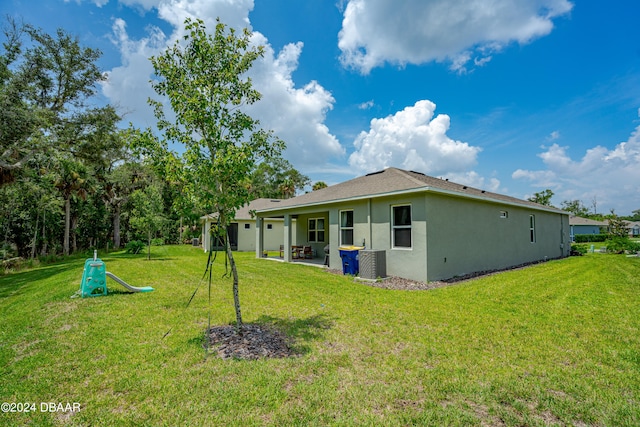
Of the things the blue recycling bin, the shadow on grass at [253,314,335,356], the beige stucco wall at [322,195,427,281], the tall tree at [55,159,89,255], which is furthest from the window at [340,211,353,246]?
the tall tree at [55,159,89,255]

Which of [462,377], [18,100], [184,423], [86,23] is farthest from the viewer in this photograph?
[18,100]

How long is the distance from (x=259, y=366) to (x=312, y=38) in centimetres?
1192

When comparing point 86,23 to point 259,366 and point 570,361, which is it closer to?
point 259,366

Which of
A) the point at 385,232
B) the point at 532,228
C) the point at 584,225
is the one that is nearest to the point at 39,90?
the point at 385,232

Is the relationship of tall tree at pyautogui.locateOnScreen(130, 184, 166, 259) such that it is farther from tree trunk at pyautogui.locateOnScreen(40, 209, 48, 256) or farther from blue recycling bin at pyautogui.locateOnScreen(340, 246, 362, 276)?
blue recycling bin at pyautogui.locateOnScreen(340, 246, 362, 276)

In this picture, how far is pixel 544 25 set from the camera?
9906 millimetres

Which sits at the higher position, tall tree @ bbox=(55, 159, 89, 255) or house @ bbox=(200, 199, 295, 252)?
tall tree @ bbox=(55, 159, 89, 255)

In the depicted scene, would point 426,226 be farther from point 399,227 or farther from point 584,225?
point 584,225

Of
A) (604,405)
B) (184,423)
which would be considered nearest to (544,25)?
(604,405)

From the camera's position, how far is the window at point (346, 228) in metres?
11.7

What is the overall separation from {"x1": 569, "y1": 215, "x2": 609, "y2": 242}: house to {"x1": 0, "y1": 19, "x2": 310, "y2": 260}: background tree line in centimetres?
4436

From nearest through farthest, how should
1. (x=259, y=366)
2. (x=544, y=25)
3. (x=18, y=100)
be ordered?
(x=259, y=366), (x=544, y=25), (x=18, y=100)

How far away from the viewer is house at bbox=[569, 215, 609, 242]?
130 feet

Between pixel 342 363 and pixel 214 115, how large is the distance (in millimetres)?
3985
